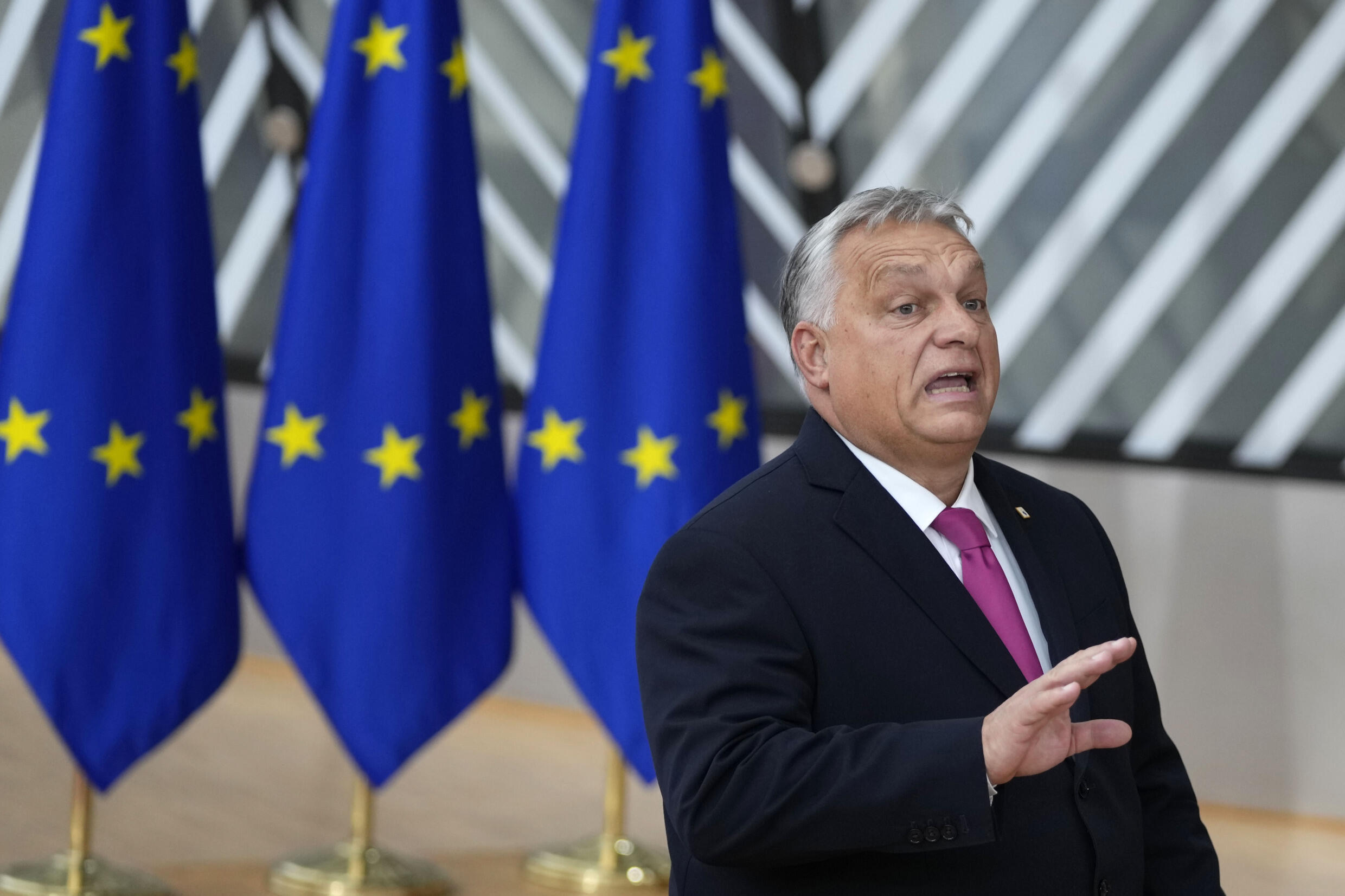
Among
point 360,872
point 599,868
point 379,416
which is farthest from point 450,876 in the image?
point 379,416

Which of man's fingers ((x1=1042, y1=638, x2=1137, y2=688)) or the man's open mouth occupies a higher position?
the man's open mouth

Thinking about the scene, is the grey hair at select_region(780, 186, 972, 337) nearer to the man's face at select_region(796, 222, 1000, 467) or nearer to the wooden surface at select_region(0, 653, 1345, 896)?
the man's face at select_region(796, 222, 1000, 467)

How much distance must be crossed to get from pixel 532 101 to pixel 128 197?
10.3 feet

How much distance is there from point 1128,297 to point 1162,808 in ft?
13.5

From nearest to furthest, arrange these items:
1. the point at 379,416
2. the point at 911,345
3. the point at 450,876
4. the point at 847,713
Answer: the point at 847,713 → the point at 911,345 → the point at 379,416 → the point at 450,876

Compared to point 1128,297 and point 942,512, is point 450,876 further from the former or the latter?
point 1128,297

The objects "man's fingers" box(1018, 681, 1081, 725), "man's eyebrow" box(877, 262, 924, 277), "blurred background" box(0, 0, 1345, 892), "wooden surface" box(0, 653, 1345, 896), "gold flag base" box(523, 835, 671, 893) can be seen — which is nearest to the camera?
"man's fingers" box(1018, 681, 1081, 725)

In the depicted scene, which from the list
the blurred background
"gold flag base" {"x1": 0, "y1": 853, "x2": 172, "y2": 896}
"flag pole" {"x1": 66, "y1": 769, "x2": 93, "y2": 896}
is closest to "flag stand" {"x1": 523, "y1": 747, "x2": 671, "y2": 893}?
the blurred background

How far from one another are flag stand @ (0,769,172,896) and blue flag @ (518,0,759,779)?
1168 mm

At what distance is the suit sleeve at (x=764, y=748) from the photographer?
141 cm

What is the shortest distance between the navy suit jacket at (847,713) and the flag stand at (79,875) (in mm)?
2477

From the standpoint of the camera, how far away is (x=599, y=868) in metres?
4.15

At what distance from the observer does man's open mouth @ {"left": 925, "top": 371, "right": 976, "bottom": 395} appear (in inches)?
65.6

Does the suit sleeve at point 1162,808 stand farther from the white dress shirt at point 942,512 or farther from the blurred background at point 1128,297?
the blurred background at point 1128,297
